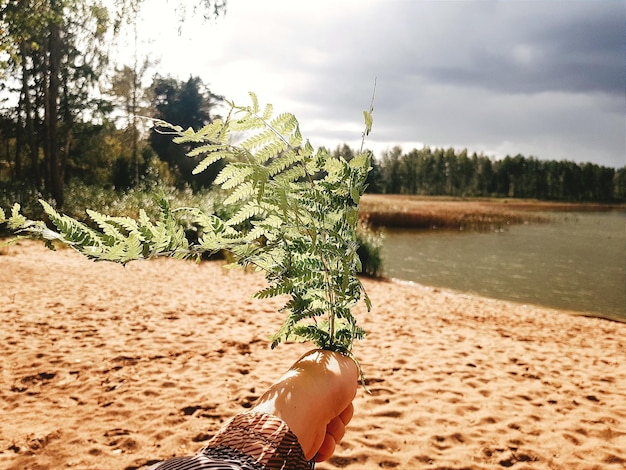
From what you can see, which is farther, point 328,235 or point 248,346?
point 248,346

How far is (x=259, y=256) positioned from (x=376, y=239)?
1439 centimetres

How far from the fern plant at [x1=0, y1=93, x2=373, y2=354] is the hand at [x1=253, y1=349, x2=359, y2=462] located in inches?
6.3

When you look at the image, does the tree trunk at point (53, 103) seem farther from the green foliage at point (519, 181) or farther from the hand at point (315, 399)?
the green foliage at point (519, 181)

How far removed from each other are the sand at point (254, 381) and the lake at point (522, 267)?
4071mm

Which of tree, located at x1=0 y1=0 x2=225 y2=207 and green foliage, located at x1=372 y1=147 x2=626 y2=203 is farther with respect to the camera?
green foliage, located at x1=372 y1=147 x2=626 y2=203

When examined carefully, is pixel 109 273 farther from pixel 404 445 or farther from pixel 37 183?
pixel 37 183

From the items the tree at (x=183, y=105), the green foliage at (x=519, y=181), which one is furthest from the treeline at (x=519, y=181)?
the tree at (x=183, y=105)

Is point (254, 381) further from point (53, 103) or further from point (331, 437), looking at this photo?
point (53, 103)

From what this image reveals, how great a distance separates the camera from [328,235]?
1365 mm

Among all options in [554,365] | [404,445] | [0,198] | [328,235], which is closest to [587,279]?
[554,365]

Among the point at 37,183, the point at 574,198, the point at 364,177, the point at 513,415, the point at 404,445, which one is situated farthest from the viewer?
the point at 574,198

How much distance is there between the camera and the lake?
1357 centimetres

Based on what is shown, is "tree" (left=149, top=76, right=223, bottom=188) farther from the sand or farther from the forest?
the sand

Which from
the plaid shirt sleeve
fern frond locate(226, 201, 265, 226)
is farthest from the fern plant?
the plaid shirt sleeve
